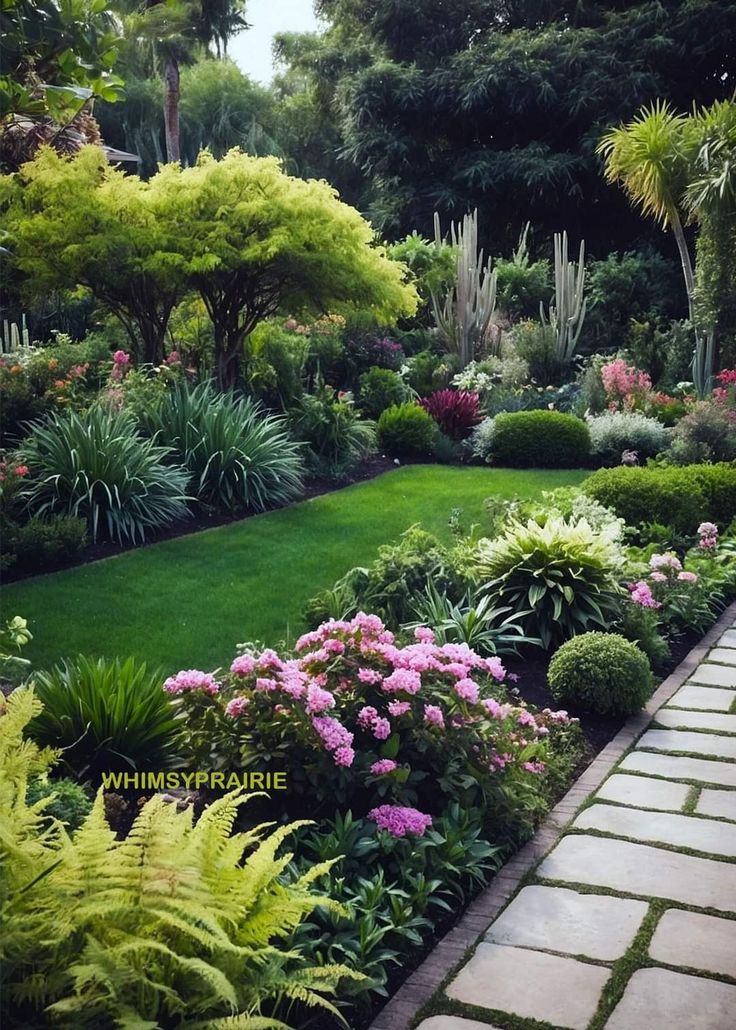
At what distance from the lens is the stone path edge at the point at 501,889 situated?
8.73 feet

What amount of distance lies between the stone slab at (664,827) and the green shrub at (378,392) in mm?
9583

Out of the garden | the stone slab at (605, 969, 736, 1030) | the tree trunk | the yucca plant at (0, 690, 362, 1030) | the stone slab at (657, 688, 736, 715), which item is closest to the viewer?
the yucca plant at (0, 690, 362, 1030)

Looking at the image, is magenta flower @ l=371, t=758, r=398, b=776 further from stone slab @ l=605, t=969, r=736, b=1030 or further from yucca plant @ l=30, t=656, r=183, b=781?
stone slab @ l=605, t=969, r=736, b=1030

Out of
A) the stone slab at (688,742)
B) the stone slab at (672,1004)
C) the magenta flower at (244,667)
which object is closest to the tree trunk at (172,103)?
the stone slab at (688,742)

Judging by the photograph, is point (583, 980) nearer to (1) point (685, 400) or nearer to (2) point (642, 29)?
(1) point (685, 400)

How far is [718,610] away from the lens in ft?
21.5

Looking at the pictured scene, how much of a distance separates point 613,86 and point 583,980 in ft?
70.5

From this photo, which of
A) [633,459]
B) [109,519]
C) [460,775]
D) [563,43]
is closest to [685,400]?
[633,459]

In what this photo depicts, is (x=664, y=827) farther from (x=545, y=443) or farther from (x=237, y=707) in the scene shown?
(x=545, y=443)

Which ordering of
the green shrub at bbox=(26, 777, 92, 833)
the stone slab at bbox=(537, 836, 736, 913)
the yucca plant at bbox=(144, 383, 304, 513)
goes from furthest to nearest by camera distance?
the yucca plant at bbox=(144, 383, 304, 513) < the stone slab at bbox=(537, 836, 736, 913) < the green shrub at bbox=(26, 777, 92, 833)

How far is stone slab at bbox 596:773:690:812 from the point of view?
3863 millimetres

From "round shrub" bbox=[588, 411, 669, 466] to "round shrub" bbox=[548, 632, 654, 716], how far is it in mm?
6900

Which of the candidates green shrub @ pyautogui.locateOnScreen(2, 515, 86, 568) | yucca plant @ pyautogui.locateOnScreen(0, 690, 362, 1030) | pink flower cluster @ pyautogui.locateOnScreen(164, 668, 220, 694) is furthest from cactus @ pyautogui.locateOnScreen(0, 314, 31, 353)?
yucca plant @ pyautogui.locateOnScreen(0, 690, 362, 1030)

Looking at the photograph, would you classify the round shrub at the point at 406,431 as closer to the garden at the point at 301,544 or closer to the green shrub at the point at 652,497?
the garden at the point at 301,544
